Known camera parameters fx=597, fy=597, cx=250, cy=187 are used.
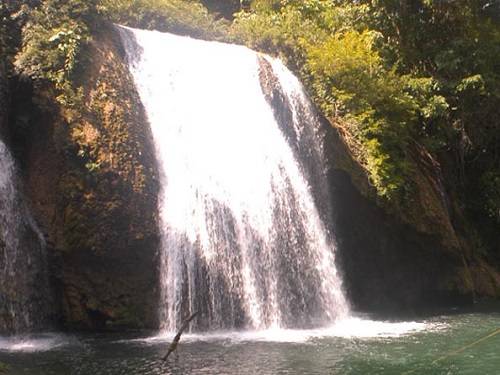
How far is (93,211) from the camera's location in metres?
11.8

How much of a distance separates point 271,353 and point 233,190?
475 centimetres

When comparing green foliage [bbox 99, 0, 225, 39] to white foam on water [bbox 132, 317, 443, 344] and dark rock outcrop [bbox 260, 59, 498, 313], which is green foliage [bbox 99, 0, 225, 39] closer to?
dark rock outcrop [bbox 260, 59, 498, 313]

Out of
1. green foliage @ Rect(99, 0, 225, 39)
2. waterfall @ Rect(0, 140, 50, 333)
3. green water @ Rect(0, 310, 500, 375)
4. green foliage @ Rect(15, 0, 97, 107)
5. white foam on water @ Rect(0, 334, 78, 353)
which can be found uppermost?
green foliage @ Rect(99, 0, 225, 39)

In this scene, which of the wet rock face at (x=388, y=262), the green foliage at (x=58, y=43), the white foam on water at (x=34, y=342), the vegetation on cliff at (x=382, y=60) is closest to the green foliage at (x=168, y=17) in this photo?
the vegetation on cliff at (x=382, y=60)

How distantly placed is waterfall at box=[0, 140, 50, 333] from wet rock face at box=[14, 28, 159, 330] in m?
0.25

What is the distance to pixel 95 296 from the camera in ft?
38.8

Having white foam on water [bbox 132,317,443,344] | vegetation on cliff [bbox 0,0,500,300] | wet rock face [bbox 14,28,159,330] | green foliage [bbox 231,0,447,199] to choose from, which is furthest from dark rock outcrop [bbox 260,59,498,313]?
wet rock face [bbox 14,28,159,330]

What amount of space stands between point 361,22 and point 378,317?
12.2 m

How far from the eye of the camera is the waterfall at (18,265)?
11234 millimetres

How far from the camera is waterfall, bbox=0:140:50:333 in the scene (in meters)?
11.2

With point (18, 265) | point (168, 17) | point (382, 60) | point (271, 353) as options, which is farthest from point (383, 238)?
point (168, 17)

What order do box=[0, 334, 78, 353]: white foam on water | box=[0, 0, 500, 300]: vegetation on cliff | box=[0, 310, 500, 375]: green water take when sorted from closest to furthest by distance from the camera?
box=[0, 310, 500, 375]: green water → box=[0, 334, 78, 353]: white foam on water → box=[0, 0, 500, 300]: vegetation on cliff

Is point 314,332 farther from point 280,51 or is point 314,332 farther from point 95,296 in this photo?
point 280,51

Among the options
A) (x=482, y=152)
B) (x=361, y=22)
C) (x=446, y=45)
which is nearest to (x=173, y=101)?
(x=361, y=22)
